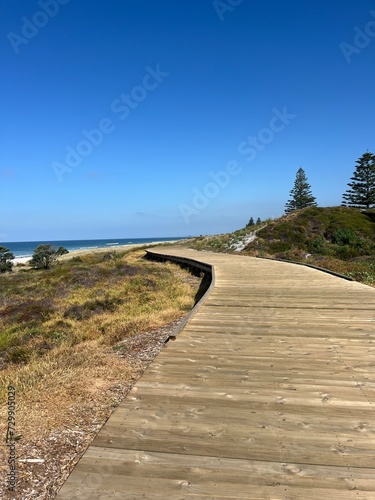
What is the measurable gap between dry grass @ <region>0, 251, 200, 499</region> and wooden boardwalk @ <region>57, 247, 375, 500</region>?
0.69 meters

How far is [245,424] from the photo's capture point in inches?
127

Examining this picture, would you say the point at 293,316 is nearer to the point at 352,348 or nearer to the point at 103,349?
the point at 352,348

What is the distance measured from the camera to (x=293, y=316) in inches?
292

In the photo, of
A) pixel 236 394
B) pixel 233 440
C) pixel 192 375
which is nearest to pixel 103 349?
pixel 192 375

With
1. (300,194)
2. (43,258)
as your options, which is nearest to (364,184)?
(300,194)

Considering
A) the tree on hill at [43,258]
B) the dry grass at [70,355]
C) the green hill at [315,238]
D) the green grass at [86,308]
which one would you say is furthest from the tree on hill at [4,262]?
the green hill at [315,238]

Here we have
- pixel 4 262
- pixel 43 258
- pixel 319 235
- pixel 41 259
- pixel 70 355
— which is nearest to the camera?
pixel 70 355

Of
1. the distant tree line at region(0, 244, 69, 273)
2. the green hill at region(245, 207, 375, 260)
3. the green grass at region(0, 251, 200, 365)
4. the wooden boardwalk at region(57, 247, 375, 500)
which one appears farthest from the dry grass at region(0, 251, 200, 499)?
the distant tree line at region(0, 244, 69, 273)

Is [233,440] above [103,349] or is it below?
above

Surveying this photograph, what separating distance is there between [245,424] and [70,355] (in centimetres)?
504

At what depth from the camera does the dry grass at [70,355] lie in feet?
11.4

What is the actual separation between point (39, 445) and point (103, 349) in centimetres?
367

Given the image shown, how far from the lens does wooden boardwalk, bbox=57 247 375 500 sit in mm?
2471

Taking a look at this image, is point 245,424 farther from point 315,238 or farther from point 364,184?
point 364,184
